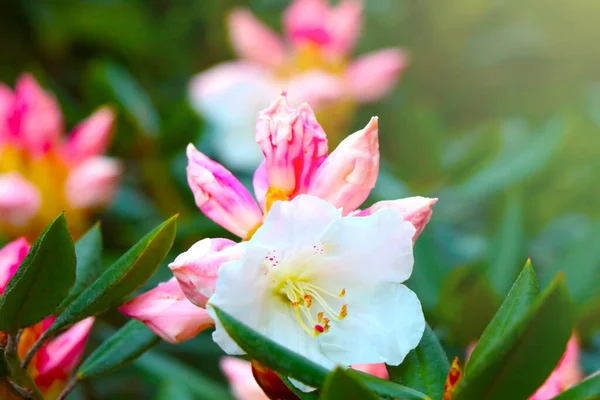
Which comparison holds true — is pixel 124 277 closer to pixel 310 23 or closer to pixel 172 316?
pixel 172 316

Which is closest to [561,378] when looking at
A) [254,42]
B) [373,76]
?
[373,76]

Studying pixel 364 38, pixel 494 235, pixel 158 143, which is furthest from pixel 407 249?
pixel 364 38

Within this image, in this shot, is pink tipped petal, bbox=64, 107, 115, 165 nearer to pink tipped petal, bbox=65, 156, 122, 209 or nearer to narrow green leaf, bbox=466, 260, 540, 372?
pink tipped petal, bbox=65, 156, 122, 209

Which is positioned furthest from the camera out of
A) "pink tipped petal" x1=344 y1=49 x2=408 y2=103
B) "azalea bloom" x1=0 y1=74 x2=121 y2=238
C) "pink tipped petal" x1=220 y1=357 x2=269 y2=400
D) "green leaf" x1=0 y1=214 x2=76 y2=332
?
"pink tipped petal" x1=344 y1=49 x2=408 y2=103

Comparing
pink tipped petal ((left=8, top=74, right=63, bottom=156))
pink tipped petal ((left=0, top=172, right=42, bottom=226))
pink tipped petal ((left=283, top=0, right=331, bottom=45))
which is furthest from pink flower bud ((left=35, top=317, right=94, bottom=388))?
pink tipped petal ((left=283, top=0, right=331, bottom=45))

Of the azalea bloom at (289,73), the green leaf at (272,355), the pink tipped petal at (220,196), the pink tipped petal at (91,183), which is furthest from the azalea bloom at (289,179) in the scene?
the azalea bloom at (289,73)

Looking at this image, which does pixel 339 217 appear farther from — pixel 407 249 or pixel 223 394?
pixel 223 394
